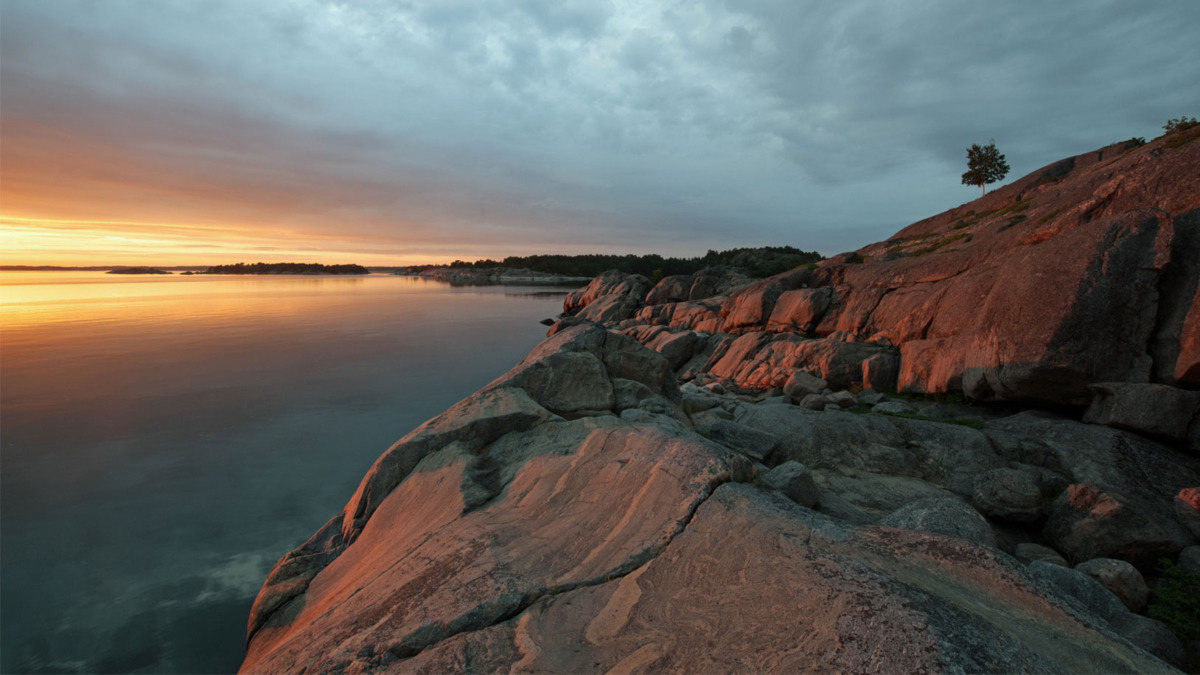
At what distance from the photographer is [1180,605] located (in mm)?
6605

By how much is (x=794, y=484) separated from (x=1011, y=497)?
4979 millimetres

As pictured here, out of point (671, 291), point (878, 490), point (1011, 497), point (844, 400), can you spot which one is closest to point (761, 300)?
point (844, 400)

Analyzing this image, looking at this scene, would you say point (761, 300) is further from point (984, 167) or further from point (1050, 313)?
point (984, 167)

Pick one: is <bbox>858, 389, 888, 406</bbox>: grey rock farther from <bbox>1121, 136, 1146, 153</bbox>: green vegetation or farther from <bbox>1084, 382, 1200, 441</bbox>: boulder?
<bbox>1121, 136, 1146, 153</bbox>: green vegetation

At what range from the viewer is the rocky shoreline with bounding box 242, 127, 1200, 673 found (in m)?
3.79

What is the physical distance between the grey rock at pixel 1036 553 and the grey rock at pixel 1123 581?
802mm

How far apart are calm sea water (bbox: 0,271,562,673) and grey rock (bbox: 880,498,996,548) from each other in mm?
9633

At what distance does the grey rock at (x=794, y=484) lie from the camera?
680 cm

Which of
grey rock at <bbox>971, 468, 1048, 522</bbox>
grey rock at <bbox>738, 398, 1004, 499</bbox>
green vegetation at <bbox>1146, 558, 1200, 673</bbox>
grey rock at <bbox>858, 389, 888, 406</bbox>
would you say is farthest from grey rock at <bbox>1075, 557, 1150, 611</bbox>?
grey rock at <bbox>858, 389, 888, 406</bbox>

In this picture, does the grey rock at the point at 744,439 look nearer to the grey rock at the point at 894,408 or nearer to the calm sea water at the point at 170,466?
the grey rock at the point at 894,408

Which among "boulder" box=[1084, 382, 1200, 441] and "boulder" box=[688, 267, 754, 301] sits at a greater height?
"boulder" box=[688, 267, 754, 301]

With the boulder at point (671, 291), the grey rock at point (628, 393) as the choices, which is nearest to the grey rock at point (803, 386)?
the grey rock at point (628, 393)

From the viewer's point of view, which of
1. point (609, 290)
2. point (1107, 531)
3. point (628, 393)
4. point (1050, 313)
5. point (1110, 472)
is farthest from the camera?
point (609, 290)

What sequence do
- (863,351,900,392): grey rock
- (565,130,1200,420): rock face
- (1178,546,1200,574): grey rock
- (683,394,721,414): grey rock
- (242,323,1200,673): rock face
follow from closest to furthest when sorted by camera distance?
(242,323,1200,673): rock face < (1178,546,1200,574): grey rock < (565,130,1200,420): rock face < (683,394,721,414): grey rock < (863,351,900,392): grey rock
